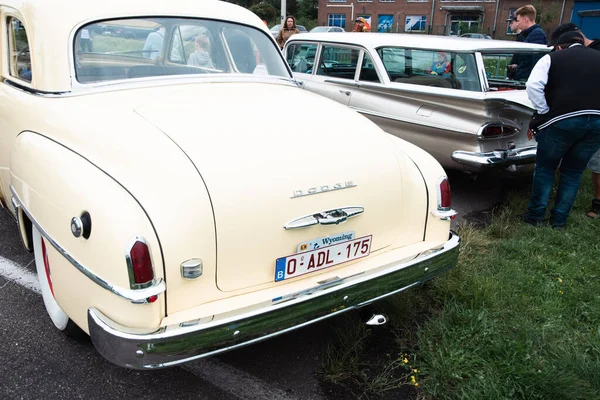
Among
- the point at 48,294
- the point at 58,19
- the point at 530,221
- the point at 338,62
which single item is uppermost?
the point at 58,19

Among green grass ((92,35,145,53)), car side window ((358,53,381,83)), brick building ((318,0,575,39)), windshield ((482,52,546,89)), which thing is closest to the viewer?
green grass ((92,35,145,53))

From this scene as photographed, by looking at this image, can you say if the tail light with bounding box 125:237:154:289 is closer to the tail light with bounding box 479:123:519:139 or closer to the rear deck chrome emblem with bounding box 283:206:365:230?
the rear deck chrome emblem with bounding box 283:206:365:230

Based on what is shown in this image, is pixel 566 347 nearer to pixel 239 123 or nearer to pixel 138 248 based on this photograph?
pixel 239 123

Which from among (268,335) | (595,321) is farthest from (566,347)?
(268,335)

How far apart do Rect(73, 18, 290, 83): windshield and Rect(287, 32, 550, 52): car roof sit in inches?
92.1

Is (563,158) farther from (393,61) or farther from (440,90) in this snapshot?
(393,61)

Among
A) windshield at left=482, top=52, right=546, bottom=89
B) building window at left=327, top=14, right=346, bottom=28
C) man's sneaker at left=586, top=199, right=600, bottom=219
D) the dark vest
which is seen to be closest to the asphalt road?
the dark vest

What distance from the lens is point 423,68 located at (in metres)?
5.61

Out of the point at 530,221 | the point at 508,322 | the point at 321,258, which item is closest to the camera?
the point at 321,258

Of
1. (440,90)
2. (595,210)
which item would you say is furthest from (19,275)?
(595,210)

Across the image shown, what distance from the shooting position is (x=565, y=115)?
4.13m

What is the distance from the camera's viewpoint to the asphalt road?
253 centimetres

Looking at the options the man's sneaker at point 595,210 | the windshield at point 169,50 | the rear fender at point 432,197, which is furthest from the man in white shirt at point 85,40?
the man's sneaker at point 595,210

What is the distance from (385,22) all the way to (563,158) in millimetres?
52152
